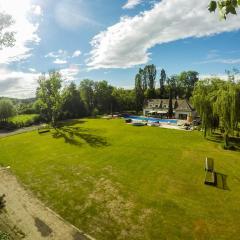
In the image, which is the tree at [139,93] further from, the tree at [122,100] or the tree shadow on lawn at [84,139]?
the tree shadow on lawn at [84,139]

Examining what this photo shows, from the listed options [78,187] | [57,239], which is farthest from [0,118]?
[57,239]

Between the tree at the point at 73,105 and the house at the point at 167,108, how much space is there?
22.7m

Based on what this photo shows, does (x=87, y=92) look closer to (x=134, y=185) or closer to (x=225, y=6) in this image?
(x=134, y=185)

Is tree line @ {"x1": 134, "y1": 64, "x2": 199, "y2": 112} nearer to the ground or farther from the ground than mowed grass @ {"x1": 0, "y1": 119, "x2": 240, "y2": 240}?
farther from the ground

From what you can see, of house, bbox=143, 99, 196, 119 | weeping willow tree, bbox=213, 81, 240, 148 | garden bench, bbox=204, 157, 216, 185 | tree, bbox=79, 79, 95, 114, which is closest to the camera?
garden bench, bbox=204, 157, 216, 185

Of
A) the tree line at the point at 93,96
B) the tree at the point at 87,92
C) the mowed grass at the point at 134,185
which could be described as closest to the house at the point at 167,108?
the tree line at the point at 93,96

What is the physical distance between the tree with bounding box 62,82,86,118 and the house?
22.7 metres

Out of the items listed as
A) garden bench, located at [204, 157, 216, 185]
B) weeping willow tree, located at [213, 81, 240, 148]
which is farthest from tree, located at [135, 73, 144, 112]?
garden bench, located at [204, 157, 216, 185]

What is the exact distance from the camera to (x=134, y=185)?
2155 cm

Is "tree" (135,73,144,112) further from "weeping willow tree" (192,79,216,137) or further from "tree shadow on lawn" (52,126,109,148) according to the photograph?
"weeping willow tree" (192,79,216,137)

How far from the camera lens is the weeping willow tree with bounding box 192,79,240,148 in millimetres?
31484

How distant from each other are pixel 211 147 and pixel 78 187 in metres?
21.9

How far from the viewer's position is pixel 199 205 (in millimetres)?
17984

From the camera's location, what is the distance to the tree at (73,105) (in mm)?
77269
